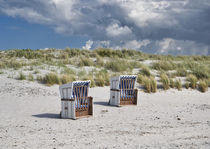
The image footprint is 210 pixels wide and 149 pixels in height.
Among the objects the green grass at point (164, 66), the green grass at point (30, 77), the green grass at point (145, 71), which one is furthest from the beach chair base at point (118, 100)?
the green grass at point (164, 66)

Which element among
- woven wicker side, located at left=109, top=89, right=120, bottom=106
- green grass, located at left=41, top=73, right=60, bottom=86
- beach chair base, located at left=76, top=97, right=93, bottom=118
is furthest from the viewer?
green grass, located at left=41, top=73, right=60, bottom=86

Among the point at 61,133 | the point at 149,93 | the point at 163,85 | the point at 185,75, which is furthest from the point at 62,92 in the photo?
the point at 185,75

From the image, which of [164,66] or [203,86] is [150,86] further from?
[164,66]

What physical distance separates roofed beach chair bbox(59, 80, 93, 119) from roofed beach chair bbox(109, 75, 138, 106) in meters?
2.19

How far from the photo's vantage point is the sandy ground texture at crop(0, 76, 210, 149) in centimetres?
652

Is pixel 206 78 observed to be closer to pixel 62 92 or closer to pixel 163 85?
pixel 163 85

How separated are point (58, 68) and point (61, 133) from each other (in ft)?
41.9

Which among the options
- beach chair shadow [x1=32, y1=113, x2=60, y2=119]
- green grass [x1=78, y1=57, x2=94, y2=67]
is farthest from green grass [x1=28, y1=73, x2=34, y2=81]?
beach chair shadow [x1=32, y1=113, x2=60, y2=119]

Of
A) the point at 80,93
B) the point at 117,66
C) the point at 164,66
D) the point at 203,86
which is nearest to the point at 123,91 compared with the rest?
the point at 80,93

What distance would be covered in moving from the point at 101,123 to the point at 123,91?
3.88 metres

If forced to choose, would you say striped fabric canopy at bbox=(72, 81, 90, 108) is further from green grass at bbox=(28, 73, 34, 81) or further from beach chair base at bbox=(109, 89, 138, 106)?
green grass at bbox=(28, 73, 34, 81)

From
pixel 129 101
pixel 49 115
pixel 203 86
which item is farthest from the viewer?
pixel 203 86

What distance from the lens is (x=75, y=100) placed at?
10.0 meters

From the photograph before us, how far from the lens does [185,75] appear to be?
778 inches
